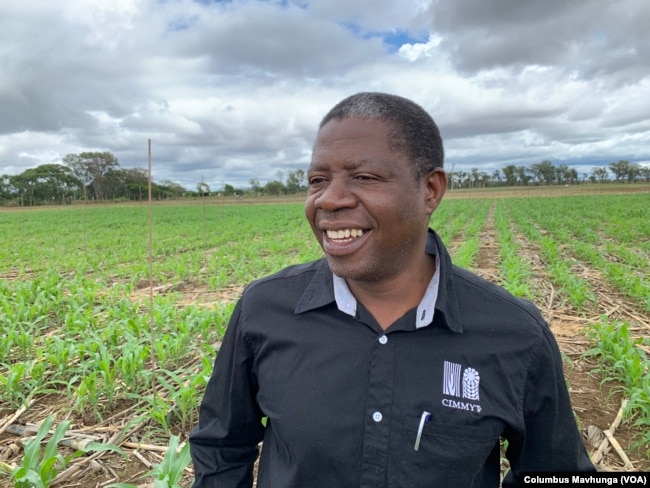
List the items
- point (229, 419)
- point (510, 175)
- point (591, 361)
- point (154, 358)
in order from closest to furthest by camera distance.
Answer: point (229, 419)
point (154, 358)
point (591, 361)
point (510, 175)

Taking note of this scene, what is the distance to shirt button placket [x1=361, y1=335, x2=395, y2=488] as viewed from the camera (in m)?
1.13

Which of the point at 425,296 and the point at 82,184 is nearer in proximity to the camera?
the point at 425,296

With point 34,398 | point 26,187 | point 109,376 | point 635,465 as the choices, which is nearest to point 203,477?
point 109,376

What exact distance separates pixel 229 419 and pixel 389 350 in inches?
21.5

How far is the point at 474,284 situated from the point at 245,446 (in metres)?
0.86

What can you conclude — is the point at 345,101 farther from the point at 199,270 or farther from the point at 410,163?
the point at 199,270

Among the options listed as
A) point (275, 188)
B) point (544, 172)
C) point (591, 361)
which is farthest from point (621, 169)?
point (591, 361)

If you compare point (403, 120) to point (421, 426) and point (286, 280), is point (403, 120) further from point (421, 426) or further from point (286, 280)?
point (421, 426)

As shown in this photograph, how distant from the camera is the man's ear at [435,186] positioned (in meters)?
1.29

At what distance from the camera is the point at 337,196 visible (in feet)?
3.91

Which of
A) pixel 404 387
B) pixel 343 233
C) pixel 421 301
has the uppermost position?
pixel 343 233

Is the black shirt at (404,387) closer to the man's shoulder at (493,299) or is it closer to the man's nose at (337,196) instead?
the man's shoulder at (493,299)

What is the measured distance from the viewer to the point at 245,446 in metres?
1.42

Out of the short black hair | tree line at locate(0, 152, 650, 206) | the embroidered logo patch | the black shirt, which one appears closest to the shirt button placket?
the black shirt
